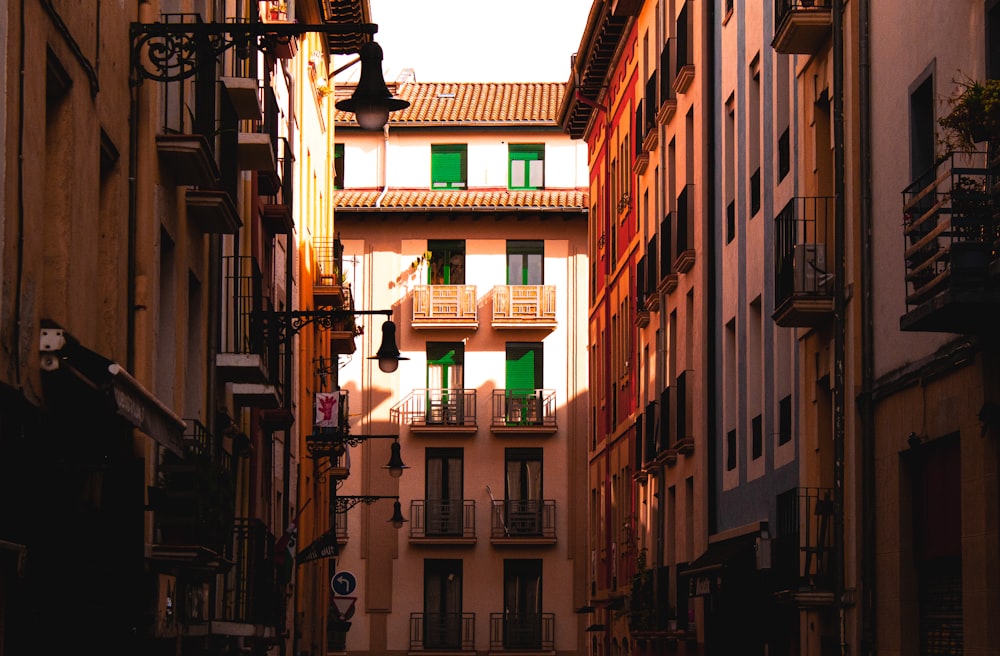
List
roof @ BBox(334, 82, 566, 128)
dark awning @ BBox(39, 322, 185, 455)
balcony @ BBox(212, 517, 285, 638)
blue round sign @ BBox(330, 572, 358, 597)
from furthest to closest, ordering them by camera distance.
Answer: roof @ BBox(334, 82, 566, 128)
blue round sign @ BBox(330, 572, 358, 597)
balcony @ BBox(212, 517, 285, 638)
dark awning @ BBox(39, 322, 185, 455)

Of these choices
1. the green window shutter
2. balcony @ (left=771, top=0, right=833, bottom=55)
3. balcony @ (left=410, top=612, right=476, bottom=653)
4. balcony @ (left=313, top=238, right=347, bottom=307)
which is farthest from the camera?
the green window shutter

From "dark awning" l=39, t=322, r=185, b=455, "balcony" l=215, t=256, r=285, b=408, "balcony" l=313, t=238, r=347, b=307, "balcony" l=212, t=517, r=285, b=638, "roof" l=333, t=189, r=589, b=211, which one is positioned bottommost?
"balcony" l=212, t=517, r=285, b=638

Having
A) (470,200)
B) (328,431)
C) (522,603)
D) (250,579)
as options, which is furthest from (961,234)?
(470,200)

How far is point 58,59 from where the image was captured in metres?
13.0

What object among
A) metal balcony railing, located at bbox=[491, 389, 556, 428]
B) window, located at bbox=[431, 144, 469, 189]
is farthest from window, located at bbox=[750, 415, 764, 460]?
window, located at bbox=[431, 144, 469, 189]

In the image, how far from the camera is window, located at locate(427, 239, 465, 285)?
59.3 m

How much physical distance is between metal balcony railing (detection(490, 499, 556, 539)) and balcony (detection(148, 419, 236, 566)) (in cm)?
3968

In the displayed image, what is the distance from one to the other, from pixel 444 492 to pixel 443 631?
4269 millimetres

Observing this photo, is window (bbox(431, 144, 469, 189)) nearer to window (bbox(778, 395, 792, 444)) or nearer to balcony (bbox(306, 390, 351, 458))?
balcony (bbox(306, 390, 351, 458))

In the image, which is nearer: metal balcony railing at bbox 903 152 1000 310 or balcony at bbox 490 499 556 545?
metal balcony railing at bbox 903 152 1000 310

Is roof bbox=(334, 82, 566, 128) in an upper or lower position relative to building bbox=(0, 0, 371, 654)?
upper

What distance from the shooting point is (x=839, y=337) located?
834 inches

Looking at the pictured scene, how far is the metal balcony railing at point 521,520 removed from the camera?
57562mm

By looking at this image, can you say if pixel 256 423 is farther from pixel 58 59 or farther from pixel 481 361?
pixel 481 361
